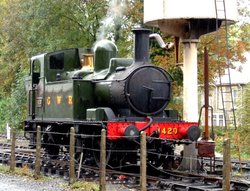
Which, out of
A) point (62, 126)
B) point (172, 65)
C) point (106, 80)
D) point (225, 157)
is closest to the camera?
point (225, 157)

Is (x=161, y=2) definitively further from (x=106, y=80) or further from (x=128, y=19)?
(x=128, y=19)

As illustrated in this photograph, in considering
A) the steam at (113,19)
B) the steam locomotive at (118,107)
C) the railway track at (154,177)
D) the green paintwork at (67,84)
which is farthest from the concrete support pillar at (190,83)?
the steam at (113,19)

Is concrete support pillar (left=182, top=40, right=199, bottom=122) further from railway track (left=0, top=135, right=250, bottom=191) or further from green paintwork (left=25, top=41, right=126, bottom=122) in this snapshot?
railway track (left=0, top=135, right=250, bottom=191)

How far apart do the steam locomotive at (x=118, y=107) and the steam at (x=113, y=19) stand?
7086mm

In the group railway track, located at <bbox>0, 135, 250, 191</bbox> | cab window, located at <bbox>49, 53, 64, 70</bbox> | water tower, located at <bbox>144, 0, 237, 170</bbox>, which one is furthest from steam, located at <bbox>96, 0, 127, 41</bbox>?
railway track, located at <bbox>0, 135, 250, 191</bbox>

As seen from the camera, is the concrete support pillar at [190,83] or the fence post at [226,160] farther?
the concrete support pillar at [190,83]

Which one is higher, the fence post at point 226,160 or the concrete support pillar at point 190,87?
the concrete support pillar at point 190,87

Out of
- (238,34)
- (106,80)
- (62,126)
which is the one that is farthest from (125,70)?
(238,34)

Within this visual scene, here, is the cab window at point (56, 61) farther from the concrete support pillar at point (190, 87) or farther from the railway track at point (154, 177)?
the concrete support pillar at point (190, 87)

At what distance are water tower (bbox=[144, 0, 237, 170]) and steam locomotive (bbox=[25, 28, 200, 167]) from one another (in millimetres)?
699

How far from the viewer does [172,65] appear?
21234 mm

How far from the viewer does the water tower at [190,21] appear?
13.6 m

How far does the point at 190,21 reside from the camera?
1418cm

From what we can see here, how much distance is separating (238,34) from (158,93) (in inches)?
469
